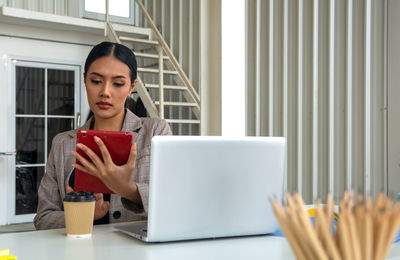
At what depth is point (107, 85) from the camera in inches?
73.9

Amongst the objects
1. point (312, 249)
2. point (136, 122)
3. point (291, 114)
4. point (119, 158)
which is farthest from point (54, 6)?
point (312, 249)

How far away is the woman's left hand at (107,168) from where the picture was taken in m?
1.47

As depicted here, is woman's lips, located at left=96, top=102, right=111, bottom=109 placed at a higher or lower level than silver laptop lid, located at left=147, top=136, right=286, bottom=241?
higher

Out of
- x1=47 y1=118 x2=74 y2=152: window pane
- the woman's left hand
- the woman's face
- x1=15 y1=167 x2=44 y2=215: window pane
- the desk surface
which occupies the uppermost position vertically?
the woman's face

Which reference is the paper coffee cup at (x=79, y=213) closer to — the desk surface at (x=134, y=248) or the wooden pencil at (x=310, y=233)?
the desk surface at (x=134, y=248)

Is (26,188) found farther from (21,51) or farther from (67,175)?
(67,175)

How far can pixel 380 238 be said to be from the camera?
1.72 ft

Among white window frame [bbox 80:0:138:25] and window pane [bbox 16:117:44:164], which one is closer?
window pane [bbox 16:117:44:164]

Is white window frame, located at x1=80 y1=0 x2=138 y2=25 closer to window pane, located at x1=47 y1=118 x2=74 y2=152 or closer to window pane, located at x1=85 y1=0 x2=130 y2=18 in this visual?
window pane, located at x1=85 y1=0 x2=130 y2=18

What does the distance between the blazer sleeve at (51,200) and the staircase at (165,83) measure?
3.70 meters

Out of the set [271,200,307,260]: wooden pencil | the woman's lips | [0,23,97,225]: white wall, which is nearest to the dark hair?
the woman's lips

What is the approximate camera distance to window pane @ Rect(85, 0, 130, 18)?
6.60 metres

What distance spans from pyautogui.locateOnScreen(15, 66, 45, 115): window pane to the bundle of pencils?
5.99 metres

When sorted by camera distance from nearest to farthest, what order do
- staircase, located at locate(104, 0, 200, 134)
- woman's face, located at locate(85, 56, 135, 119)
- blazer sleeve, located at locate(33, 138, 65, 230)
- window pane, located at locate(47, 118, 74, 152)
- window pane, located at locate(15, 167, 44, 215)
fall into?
blazer sleeve, located at locate(33, 138, 65, 230)
woman's face, located at locate(85, 56, 135, 119)
staircase, located at locate(104, 0, 200, 134)
window pane, located at locate(15, 167, 44, 215)
window pane, located at locate(47, 118, 74, 152)
